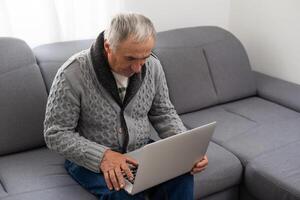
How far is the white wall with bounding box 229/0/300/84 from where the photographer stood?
8.27 ft

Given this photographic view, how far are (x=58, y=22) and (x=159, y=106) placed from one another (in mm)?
784

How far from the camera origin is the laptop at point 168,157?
1.28 m

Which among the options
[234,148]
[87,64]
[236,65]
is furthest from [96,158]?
[236,65]

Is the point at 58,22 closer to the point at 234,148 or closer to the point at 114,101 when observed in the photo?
the point at 114,101

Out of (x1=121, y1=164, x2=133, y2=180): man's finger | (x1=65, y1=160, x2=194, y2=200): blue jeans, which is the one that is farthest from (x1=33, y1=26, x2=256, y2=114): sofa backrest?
(x1=121, y1=164, x2=133, y2=180): man's finger

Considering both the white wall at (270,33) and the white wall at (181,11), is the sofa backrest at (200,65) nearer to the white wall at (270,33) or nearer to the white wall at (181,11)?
the white wall at (181,11)

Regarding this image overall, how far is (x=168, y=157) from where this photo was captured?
1359mm

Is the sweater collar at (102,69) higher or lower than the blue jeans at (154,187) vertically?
higher

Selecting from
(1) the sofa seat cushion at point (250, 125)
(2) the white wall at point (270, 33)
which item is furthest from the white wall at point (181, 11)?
(1) the sofa seat cushion at point (250, 125)

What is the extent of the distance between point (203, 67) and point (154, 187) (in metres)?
1.00

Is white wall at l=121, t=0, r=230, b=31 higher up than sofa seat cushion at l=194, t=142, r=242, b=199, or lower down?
higher up

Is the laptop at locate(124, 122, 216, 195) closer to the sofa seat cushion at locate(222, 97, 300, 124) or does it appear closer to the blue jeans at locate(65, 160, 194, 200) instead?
the blue jeans at locate(65, 160, 194, 200)

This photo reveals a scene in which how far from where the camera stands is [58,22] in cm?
211

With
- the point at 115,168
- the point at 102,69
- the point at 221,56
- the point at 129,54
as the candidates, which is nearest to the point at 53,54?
the point at 102,69
